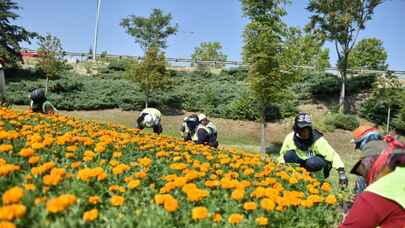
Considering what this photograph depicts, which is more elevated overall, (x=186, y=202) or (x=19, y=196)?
(x=19, y=196)

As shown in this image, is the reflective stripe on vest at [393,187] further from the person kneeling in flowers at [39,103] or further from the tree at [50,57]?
the tree at [50,57]

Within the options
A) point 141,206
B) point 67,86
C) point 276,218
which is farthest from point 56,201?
point 67,86

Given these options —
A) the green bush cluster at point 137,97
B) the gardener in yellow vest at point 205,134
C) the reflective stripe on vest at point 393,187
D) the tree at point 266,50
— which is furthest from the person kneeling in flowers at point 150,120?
the green bush cluster at point 137,97

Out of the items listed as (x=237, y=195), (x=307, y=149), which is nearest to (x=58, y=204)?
(x=237, y=195)

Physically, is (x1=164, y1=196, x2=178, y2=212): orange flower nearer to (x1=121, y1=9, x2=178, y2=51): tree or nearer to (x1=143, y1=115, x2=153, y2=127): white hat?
(x1=143, y1=115, x2=153, y2=127): white hat

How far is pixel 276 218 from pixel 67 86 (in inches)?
1074

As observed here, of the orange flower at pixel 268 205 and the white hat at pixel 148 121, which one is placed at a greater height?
the orange flower at pixel 268 205

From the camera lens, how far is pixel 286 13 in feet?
53.1

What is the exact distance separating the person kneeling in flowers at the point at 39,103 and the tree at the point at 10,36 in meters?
24.0

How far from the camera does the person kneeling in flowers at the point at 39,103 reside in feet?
28.9

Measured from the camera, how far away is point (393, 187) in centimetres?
300

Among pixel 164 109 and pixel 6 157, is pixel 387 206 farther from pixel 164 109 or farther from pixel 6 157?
pixel 164 109

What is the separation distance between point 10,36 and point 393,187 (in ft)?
108

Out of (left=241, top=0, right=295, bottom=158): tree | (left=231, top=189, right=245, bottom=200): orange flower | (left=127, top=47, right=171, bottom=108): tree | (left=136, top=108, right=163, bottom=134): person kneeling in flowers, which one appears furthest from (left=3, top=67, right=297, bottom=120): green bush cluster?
(left=231, top=189, right=245, bottom=200): orange flower
